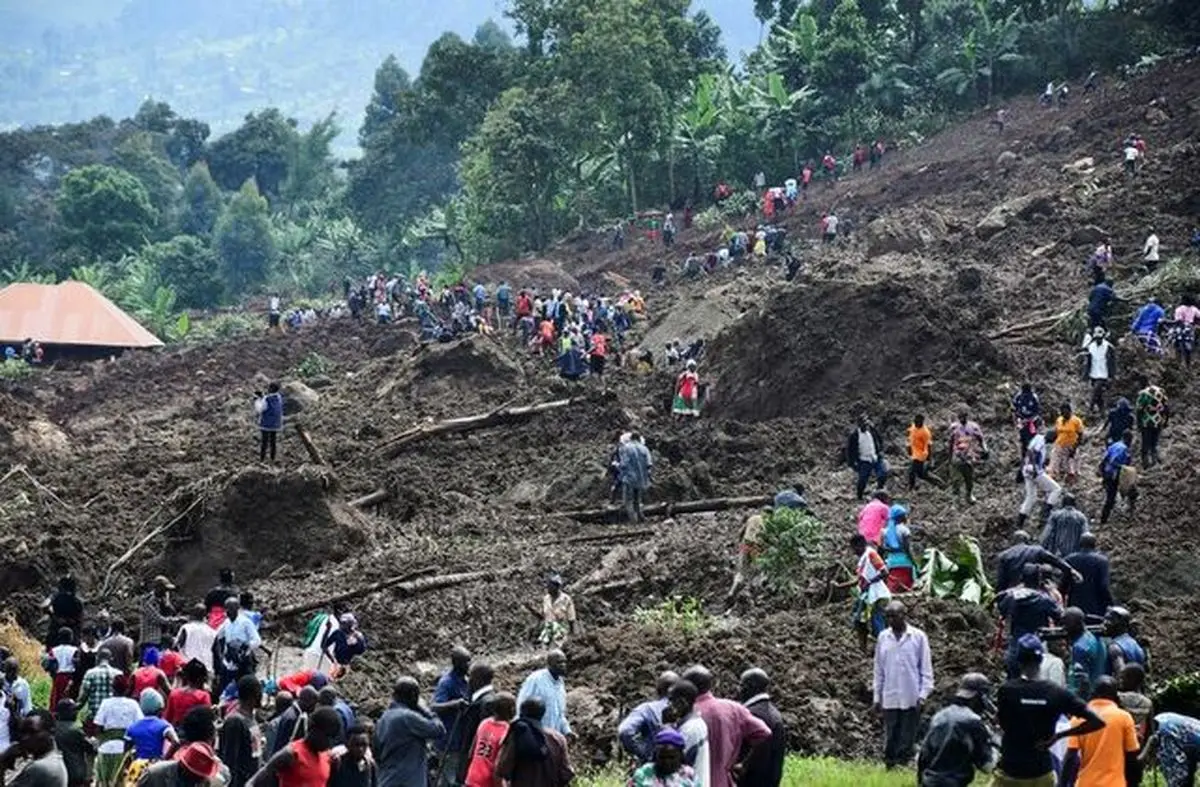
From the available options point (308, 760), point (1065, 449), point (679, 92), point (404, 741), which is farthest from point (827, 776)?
point (679, 92)

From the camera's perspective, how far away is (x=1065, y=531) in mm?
18109

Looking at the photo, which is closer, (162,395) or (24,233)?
(162,395)

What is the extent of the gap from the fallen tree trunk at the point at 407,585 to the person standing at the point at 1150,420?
7.82 metres

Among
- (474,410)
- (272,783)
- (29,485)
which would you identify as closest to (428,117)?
(474,410)

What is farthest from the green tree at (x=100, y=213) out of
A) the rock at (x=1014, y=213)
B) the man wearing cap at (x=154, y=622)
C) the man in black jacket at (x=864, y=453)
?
the man wearing cap at (x=154, y=622)

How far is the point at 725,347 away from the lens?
3384 cm

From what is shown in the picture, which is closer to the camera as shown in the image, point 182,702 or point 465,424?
point 182,702

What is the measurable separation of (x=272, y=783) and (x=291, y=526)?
48.8 ft

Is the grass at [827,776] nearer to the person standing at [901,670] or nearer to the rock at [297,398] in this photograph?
the person standing at [901,670]

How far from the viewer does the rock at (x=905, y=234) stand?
43.0 meters

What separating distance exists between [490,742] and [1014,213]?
33.4m

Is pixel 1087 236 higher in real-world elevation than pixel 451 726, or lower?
higher

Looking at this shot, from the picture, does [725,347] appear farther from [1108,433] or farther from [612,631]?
[612,631]

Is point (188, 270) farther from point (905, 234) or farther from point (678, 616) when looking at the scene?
point (678, 616)
